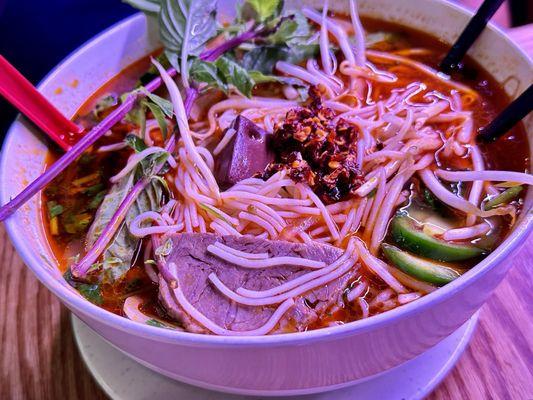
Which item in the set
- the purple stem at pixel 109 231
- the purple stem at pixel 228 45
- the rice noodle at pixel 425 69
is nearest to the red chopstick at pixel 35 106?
the purple stem at pixel 109 231

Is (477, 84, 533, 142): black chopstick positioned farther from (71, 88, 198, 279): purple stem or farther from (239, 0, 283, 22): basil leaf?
(71, 88, 198, 279): purple stem

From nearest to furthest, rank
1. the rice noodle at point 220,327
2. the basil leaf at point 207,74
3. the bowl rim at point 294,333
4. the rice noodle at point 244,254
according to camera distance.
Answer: the bowl rim at point 294,333, the rice noodle at point 220,327, the rice noodle at point 244,254, the basil leaf at point 207,74

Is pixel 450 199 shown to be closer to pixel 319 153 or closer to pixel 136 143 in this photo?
pixel 319 153

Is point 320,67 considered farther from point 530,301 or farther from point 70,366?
point 70,366

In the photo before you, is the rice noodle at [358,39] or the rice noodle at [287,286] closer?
the rice noodle at [287,286]

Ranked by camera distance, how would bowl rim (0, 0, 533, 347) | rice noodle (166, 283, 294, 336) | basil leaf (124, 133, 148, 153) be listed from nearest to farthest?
bowl rim (0, 0, 533, 347), rice noodle (166, 283, 294, 336), basil leaf (124, 133, 148, 153)

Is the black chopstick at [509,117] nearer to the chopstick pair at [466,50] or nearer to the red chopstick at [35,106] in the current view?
the chopstick pair at [466,50]

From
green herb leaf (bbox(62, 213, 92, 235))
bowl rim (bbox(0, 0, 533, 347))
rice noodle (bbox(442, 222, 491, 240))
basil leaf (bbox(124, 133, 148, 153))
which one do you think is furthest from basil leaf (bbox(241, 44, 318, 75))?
bowl rim (bbox(0, 0, 533, 347))
